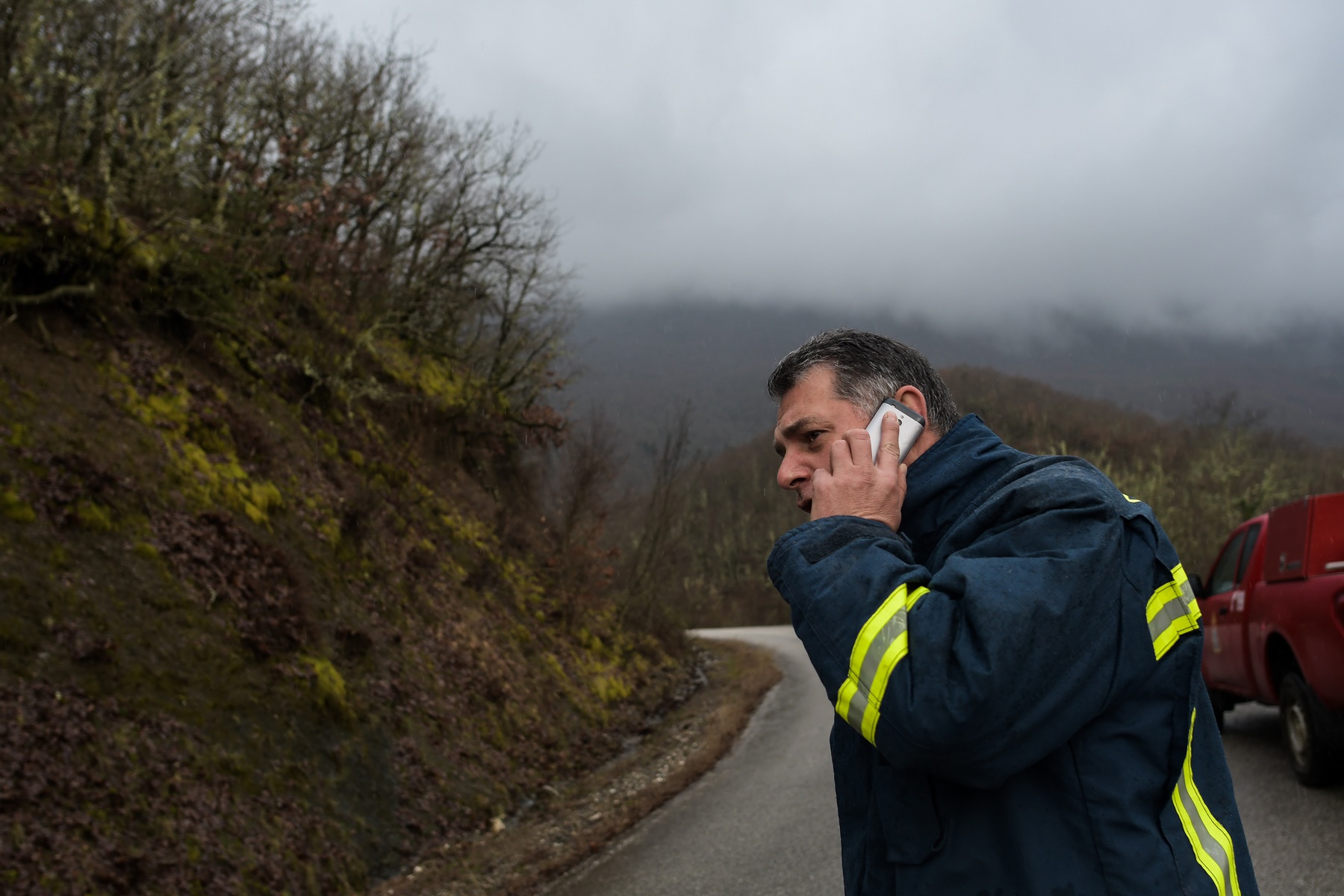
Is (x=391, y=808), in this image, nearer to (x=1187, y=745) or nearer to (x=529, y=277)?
(x=1187, y=745)

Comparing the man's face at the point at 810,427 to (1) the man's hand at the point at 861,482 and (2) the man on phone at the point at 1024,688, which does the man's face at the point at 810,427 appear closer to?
(1) the man's hand at the point at 861,482

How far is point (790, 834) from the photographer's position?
7527 mm

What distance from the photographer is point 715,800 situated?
9.29 metres

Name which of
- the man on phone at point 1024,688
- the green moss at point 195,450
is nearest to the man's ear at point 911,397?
the man on phone at point 1024,688

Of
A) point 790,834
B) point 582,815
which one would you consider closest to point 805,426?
point 790,834

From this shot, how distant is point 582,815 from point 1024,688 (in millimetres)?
8526

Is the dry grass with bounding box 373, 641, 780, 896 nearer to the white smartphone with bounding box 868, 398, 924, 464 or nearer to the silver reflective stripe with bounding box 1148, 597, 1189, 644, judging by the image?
the white smartphone with bounding box 868, 398, 924, 464

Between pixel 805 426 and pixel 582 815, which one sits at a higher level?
pixel 805 426

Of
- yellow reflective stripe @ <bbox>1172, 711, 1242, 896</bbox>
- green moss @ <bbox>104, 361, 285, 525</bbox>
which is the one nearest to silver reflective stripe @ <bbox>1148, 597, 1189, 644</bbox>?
yellow reflective stripe @ <bbox>1172, 711, 1242, 896</bbox>

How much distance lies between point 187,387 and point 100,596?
13.2ft

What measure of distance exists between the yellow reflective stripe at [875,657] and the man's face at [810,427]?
1.51 feet

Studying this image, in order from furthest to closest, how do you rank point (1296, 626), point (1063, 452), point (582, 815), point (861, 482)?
point (1063, 452), point (582, 815), point (1296, 626), point (861, 482)

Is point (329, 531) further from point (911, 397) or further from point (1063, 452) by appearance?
point (1063, 452)

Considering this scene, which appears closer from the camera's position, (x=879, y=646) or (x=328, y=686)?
(x=879, y=646)
